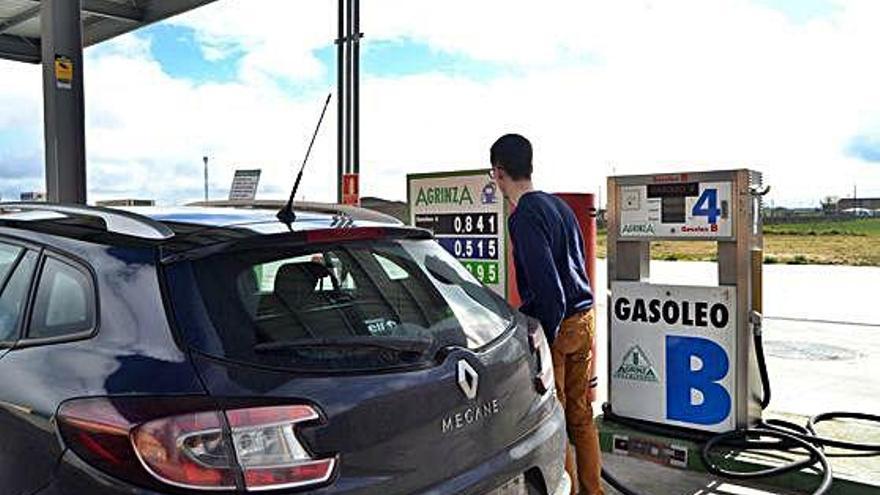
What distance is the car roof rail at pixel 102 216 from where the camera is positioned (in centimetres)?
232

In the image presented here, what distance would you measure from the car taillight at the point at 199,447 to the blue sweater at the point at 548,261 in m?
1.84

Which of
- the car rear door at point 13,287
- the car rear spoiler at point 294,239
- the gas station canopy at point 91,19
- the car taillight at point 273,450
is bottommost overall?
the car taillight at point 273,450

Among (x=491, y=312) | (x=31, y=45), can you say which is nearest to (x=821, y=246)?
(x=31, y=45)

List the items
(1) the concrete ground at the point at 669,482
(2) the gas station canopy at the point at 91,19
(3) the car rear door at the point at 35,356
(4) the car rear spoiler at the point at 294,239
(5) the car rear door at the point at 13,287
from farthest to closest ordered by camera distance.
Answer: (2) the gas station canopy at the point at 91,19 < (1) the concrete ground at the point at 669,482 < (5) the car rear door at the point at 13,287 < (4) the car rear spoiler at the point at 294,239 < (3) the car rear door at the point at 35,356

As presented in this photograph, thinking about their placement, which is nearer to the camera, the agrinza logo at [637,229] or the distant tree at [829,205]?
the agrinza logo at [637,229]

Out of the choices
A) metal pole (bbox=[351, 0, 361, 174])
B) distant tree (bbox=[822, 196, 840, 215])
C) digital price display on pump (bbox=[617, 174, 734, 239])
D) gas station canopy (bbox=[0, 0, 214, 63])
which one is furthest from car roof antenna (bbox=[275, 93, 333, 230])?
distant tree (bbox=[822, 196, 840, 215])

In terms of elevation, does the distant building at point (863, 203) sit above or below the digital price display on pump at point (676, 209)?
above

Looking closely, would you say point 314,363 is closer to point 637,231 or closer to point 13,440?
point 13,440

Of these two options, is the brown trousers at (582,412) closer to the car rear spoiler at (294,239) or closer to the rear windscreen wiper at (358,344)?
the car rear spoiler at (294,239)

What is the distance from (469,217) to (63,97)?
3723 mm

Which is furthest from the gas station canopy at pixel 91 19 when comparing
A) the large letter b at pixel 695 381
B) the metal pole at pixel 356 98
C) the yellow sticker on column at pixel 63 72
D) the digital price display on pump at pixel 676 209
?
the large letter b at pixel 695 381

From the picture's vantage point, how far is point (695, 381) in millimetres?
4816

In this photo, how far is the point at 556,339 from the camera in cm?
379

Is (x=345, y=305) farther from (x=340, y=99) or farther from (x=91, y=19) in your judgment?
(x=91, y=19)
